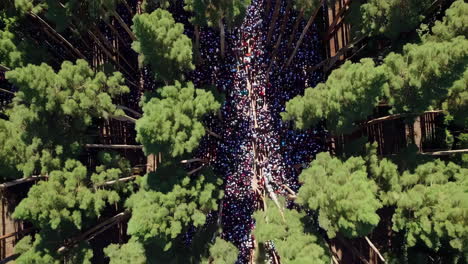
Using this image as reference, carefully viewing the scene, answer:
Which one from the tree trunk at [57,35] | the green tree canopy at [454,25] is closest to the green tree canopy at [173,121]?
the tree trunk at [57,35]

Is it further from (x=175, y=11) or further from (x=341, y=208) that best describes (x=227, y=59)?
(x=341, y=208)

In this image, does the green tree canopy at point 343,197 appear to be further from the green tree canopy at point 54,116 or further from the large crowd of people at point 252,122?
the green tree canopy at point 54,116

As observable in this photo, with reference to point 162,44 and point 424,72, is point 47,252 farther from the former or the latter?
point 424,72

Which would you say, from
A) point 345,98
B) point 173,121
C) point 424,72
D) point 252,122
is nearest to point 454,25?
point 424,72

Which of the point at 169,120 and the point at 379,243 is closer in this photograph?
the point at 169,120

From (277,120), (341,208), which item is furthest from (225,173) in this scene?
(341,208)

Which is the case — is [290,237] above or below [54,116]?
below

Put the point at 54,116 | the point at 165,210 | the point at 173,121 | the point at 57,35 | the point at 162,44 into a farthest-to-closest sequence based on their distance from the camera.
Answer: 1. the point at 57,35
2. the point at 54,116
3. the point at 162,44
4. the point at 165,210
5. the point at 173,121
